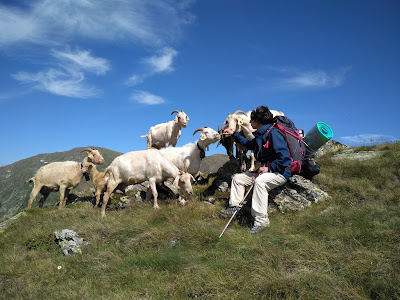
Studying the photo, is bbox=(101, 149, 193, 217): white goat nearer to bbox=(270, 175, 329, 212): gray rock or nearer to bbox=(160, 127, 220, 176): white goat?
bbox=(160, 127, 220, 176): white goat

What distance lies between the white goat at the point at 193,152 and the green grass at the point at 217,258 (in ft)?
11.6

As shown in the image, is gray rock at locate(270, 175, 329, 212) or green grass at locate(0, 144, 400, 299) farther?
gray rock at locate(270, 175, 329, 212)

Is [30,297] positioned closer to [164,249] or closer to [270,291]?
[164,249]

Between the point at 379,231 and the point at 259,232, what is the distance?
8.12ft

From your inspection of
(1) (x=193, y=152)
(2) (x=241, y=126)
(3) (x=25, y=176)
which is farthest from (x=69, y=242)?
(3) (x=25, y=176)

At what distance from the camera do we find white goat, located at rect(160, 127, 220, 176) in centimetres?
1194

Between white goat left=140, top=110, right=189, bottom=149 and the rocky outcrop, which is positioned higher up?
white goat left=140, top=110, right=189, bottom=149

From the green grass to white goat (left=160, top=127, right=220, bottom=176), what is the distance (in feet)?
11.6

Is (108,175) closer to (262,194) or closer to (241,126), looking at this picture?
(262,194)

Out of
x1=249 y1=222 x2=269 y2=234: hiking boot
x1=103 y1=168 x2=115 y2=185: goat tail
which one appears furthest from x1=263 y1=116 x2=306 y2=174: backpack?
x1=103 y1=168 x2=115 y2=185: goat tail

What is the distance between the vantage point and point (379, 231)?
5.84 m

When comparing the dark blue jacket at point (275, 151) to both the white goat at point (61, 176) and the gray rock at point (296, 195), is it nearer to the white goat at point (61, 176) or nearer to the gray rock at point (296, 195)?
the gray rock at point (296, 195)

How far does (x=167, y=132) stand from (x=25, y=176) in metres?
72.6

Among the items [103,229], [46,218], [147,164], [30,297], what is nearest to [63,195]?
[46,218]
